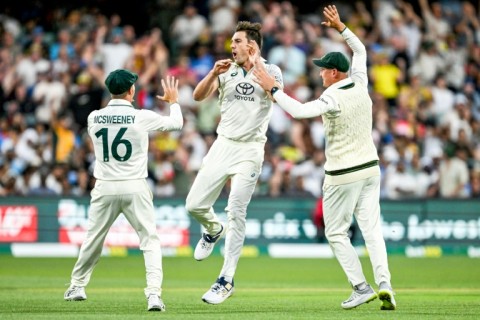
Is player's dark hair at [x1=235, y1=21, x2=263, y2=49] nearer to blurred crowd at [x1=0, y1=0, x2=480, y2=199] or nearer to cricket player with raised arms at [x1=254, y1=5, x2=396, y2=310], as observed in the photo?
cricket player with raised arms at [x1=254, y1=5, x2=396, y2=310]

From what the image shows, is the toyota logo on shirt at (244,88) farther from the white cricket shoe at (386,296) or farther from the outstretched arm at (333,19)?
the white cricket shoe at (386,296)

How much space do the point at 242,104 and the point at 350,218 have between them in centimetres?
175

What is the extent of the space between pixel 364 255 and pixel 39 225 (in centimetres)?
660

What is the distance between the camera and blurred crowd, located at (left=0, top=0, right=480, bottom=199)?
23766 mm

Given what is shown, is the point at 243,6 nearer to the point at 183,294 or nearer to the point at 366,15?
the point at 366,15

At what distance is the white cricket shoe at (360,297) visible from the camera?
11.6m

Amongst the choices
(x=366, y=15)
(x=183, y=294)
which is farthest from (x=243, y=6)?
(x=183, y=294)

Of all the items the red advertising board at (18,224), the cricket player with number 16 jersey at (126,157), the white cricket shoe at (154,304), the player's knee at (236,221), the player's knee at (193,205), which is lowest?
the red advertising board at (18,224)

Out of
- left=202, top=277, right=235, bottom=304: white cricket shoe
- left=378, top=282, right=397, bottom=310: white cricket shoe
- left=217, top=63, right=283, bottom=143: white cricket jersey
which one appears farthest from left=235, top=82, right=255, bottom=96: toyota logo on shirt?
left=378, top=282, right=397, bottom=310: white cricket shoe

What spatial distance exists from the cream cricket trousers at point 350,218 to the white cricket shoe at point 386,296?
30cm

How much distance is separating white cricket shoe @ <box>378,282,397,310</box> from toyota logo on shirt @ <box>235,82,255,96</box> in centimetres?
257

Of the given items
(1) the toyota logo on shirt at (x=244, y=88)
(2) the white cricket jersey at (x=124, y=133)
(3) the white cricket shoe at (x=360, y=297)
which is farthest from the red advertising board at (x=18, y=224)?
(3) the white cricket shoe at (x=360, y=297)

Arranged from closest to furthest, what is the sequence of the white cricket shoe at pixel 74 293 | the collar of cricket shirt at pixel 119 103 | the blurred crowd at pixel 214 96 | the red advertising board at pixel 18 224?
the collar of cricket shirt at pixel 119 103 → the white cricket shoe at pixel 74 293 → the red advertising board at pixel 18 224 → the blurred crowd at pixel 214 96

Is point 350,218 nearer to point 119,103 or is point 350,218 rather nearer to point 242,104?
point 242,104
